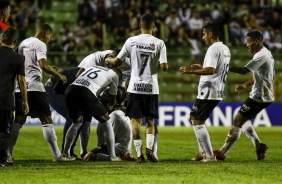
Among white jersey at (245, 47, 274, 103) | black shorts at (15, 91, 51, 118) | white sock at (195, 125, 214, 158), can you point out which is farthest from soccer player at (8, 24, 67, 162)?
white jersey at (245, 47, 274, 103)

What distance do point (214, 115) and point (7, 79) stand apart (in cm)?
1494

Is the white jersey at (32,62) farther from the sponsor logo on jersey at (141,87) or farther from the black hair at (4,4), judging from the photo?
the sponsor logo on jersey at (141,87)

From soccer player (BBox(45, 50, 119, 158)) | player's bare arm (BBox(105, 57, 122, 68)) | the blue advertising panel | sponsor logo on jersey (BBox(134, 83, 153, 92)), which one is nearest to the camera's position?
sponsor logo on jersey (BBox(134, 83, 153, 92))

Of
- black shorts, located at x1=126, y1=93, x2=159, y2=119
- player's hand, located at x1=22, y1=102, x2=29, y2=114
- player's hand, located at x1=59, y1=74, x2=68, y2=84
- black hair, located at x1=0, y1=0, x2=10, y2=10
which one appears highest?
black hair, located at x1=0, y1=0, x2=10, y2=10

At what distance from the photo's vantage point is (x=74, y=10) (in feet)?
109

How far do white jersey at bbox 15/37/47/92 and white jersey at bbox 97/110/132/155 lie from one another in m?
1.54

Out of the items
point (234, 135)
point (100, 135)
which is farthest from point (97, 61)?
point (234, 135)

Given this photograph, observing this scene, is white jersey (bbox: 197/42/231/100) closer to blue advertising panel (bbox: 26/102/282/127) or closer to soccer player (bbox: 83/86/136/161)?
soccer player (bbox: 83/86/136/161)

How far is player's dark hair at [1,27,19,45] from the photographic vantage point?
13070 mm

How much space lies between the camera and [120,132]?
1531cm

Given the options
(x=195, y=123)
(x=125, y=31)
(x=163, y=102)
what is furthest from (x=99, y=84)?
(x=125, y=31)

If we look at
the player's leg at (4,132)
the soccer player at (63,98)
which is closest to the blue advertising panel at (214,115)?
the soccer player at (63,98)

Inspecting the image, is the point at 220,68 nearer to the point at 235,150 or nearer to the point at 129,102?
the point at 129,102

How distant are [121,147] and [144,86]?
158 centimetres
